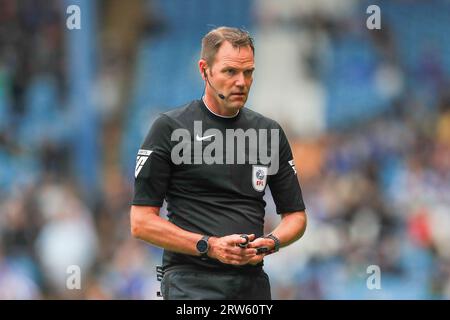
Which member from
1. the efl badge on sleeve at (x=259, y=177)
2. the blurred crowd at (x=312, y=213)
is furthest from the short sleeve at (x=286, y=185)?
the blurred crowd at (x=312, y=213)

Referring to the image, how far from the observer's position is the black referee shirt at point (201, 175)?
5238 mm

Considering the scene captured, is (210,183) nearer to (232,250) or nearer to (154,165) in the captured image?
(154,165)

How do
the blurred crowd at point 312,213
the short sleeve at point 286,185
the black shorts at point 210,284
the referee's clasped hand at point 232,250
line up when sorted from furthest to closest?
1. the blurred crowd at point 312,213
2. the short sleeve at point 286,185
3. the black shorts at point 210,284
4. the referee's clasped hand at point 232,250

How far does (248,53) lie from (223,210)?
74 cm

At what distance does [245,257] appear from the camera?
199 inches

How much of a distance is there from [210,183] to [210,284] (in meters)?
0.47

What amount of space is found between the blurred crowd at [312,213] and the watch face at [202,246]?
5778 millimetres

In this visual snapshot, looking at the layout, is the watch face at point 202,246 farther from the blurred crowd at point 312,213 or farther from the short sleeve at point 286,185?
the blurred crowd at point 312,213

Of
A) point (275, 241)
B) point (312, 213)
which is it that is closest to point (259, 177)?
point (275, 241)

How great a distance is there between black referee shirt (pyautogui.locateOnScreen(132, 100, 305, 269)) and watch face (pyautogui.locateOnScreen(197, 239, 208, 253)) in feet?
0.38

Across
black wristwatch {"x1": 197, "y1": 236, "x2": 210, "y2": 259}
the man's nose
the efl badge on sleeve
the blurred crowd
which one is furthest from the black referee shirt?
the blurred crowd

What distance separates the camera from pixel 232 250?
5031 mm

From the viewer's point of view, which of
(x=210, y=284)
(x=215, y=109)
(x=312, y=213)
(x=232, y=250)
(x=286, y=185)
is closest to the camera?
(x=232, y=250)
